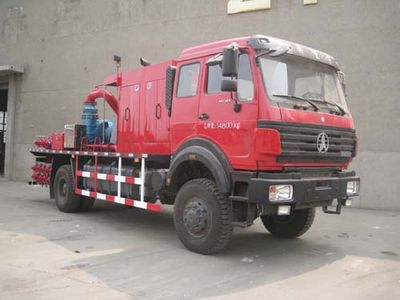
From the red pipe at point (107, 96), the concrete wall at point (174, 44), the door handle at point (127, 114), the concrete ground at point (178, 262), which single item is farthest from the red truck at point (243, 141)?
the concrete wall at point (174, 44)

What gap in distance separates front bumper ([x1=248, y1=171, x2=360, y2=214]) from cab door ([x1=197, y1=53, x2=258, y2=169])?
390 millimetres

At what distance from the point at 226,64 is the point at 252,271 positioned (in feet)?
8.62

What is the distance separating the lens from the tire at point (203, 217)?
6555 mm

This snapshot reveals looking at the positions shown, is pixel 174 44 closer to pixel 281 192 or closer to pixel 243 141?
pixel 243 141

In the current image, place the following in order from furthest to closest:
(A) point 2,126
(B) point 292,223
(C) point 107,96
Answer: (A) point 2,126
(C) point 107,96
(B) point 292,223

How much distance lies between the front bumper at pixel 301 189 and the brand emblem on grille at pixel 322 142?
1.23 feet

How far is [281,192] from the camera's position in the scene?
6.18m

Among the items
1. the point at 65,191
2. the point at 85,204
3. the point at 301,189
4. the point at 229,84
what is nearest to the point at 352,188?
the point at 301,189

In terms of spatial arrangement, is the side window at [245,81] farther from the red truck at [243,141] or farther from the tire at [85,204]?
the tire at [85,204]

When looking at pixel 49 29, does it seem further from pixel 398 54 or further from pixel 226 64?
pixel 226 64

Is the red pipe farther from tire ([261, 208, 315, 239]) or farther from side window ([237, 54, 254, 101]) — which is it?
side window ([237, 54, 254, 101])

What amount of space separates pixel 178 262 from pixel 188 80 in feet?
8.90

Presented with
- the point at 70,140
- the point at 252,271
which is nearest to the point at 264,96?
the point at 252,271

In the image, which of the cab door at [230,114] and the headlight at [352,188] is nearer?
the cab door at [230,114]
